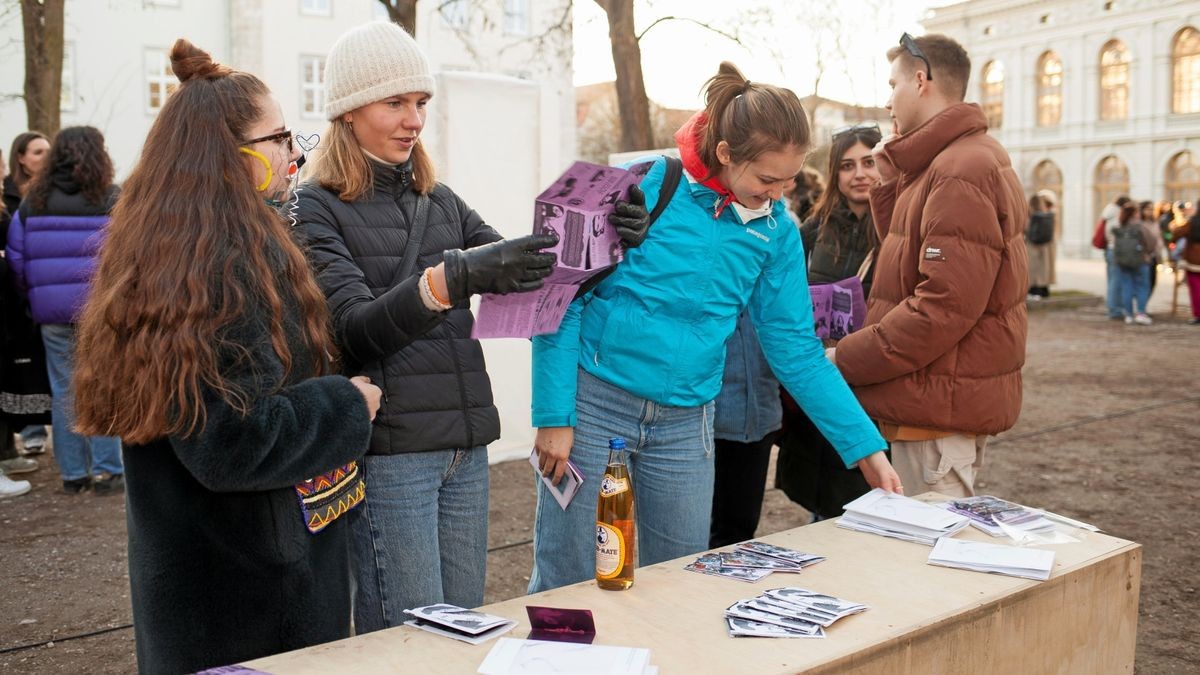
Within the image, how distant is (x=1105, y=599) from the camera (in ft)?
7.99

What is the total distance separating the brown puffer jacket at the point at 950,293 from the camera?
306 centimetres

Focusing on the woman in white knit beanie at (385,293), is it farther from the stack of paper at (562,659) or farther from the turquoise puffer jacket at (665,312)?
the stack of paper at (562,659)

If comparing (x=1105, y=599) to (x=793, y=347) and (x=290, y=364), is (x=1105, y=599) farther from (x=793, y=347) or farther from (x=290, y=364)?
(x=290, y=364)

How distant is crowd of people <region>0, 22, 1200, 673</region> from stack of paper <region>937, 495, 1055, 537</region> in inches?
9.9

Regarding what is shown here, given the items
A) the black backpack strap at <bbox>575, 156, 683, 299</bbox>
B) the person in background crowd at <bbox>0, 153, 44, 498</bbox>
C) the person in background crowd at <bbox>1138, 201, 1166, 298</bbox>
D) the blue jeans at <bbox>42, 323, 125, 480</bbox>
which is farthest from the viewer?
the person in background crowd at <bbox>1138, 201, 1166, 298</bbox>

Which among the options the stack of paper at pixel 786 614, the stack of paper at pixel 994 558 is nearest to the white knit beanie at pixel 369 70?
the stack of paper at pixel 786 614

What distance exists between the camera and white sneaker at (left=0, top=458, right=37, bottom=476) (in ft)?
20.2

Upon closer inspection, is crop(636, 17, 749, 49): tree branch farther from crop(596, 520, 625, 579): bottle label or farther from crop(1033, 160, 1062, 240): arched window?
crop(1033, 160, 1062, 240): arched window

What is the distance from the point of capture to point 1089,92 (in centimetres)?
4306

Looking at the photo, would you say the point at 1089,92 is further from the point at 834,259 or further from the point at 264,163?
the point at 264,163

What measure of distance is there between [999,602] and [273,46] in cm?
2616

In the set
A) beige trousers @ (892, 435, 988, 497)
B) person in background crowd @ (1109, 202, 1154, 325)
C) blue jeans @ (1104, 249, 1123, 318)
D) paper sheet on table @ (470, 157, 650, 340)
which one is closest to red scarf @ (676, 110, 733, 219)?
paper sheet on table @ (470, 157, 650, 340)

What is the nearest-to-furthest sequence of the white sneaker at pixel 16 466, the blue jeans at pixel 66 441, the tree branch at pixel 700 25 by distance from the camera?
the blue jeans at pixel 66 441 < the white sneaker at pixel 16 466 < the tree branch at pixel 700 25

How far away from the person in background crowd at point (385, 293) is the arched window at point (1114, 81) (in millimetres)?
46441
